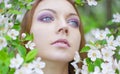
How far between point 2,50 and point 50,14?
32 cm

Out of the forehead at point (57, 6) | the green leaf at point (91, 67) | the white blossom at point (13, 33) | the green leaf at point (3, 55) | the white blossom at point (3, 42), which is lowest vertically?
the green leaf at point (91, 67)

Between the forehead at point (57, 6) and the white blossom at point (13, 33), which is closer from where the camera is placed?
the white blossom at point (13, 33)

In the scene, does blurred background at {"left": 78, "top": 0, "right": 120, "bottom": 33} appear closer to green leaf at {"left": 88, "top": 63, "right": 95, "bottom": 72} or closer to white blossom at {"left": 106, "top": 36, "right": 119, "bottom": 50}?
white blossom at {"left": 106, "top": 36, "right": 119, "bottom": 50}

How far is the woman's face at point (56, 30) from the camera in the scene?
138cm

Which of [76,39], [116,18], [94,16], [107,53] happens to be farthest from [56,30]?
[94,16]

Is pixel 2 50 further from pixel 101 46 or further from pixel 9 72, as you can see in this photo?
pixel 101 46

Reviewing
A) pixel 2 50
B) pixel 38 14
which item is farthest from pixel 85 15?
pixel 2 50

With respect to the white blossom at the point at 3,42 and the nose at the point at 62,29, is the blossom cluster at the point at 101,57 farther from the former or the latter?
the white blossom at the point at 3,42

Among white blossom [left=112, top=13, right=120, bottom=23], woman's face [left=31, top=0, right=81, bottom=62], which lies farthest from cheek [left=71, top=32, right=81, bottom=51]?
white blossom [left=112, top=13, right=120, bottom=23]

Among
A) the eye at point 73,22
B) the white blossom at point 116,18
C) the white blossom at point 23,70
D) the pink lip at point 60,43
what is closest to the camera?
the white blossom at point 23,70

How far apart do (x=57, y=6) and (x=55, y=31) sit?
5.2 inches

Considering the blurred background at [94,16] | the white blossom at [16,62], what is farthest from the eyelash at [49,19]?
the blurred background at [94,16]

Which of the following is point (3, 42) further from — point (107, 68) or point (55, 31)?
point (107, 68)

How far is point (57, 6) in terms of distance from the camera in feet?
4.80
